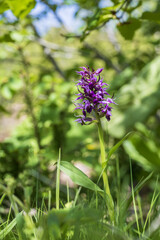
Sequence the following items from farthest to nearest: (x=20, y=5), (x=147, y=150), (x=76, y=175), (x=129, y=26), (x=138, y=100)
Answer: (x=138, y=100) < (x=129, y=26) < (x=20, y=5) < (x=76, y=175) < (x=147, y=150)

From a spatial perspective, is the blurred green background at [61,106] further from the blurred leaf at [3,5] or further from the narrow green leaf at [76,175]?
the narrow green leaf at [76,175]

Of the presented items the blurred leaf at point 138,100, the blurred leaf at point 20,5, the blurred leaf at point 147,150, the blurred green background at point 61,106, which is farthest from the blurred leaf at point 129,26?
the blurred leaf at point 138,100

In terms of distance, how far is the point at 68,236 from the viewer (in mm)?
712

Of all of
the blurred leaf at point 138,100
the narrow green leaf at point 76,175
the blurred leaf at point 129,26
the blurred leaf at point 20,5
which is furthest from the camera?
the blurred leaf at point 138,100

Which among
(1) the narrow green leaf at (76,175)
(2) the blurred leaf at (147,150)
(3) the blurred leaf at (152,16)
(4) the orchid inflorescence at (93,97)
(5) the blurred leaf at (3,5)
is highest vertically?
(5) the blurred leaf at (3,5)

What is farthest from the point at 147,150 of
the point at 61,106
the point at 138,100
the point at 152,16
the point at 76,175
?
→ the point at 138,100

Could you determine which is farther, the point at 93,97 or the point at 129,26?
the point at 129,26

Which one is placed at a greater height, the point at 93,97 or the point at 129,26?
the point at 129,26

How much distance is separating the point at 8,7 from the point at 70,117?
111cm

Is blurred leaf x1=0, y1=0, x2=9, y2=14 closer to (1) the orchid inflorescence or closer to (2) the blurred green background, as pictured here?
(2) the blurred green background

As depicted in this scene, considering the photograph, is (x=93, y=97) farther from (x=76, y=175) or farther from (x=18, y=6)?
(x=18, y=6)

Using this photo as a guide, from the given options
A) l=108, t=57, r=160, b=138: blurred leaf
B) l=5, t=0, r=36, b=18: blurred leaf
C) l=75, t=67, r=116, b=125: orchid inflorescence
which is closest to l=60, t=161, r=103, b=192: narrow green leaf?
l=75, t=67, r=116, b=125: orchid inflorescence

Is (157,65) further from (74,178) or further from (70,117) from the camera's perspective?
(74,178)

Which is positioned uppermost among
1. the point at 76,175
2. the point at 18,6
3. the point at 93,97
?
the point at 18,6
